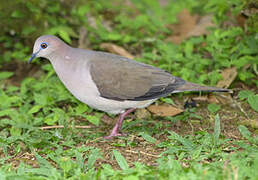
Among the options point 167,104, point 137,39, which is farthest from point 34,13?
point 167,104

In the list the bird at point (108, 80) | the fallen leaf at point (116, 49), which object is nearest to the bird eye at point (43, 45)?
the bird at point (108, 80)

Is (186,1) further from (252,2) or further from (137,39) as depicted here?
(252,2)

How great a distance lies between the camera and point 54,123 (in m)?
4.74

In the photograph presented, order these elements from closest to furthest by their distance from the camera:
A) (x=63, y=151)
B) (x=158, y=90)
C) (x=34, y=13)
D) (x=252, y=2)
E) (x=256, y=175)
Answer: (x=256, y=175) → (x=63, y=151) → (x=158, y=90) → (x=252, y=2) → (x=34, y=13)

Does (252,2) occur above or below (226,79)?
above

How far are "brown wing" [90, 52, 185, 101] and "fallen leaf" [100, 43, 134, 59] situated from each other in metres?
1.45

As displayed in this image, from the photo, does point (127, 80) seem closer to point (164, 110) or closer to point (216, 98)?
point (164, 110)

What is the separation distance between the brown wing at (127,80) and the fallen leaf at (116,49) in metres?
1.45

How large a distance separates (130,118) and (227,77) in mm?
1460

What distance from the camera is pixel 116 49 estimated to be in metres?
5.98

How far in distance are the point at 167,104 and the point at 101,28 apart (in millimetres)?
2086

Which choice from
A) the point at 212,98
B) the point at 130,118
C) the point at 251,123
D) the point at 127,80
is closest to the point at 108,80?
→ the point at 127,80

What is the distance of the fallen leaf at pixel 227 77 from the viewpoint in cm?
505

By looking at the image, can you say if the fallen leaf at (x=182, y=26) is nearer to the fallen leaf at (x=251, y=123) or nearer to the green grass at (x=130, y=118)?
the green grass at (x=130, y=118)
